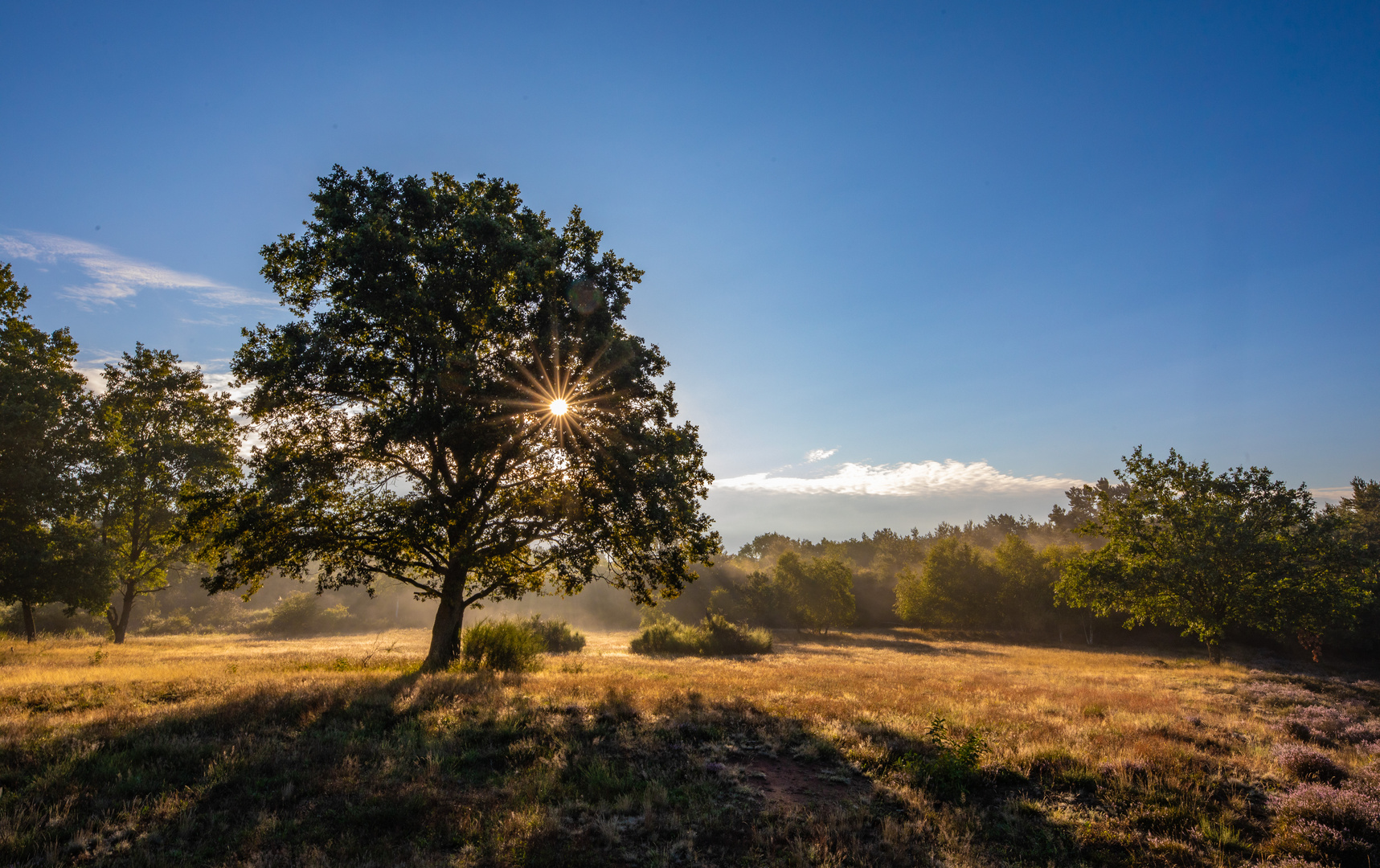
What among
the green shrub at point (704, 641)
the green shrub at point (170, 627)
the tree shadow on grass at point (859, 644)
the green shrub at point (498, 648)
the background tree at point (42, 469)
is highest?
the background tree at point (42, 469)

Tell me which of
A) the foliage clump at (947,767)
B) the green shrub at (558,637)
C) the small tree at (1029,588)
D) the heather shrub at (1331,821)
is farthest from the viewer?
the small tree at (1029,588)

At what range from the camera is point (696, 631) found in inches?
1731

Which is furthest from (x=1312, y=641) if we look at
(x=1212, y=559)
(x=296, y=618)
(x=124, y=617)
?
(x=296, y=618)

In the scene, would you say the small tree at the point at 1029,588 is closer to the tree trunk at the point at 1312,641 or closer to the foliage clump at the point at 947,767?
the tree trunk at the point at 1312,641

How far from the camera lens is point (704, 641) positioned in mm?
42375

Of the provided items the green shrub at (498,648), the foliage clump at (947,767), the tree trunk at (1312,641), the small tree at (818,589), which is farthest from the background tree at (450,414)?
the tree trunk at (1312,641)

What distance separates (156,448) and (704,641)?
122 feet

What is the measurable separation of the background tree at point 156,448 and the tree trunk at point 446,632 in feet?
68.0

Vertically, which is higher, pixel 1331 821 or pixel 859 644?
pixel 1331 821

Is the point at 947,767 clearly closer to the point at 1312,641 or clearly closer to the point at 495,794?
the point at 495,794

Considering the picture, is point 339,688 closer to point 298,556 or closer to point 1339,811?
point 298,556

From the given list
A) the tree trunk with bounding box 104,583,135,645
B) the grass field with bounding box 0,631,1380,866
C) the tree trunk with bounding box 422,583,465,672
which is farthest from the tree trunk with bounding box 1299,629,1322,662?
the tree trunk with bounding box 104,583,135,645

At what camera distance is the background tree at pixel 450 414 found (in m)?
15.2

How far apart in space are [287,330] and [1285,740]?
26.4m
